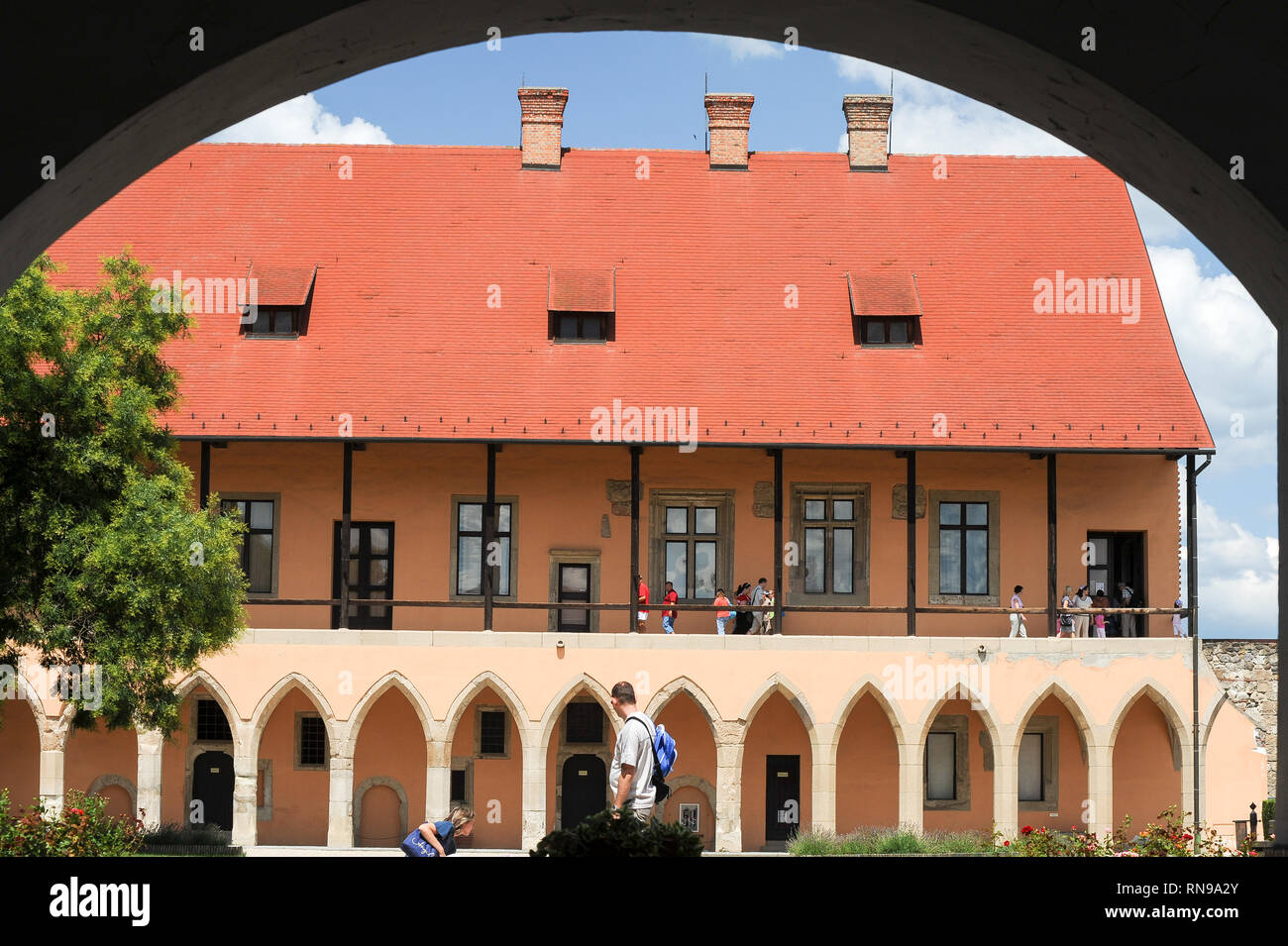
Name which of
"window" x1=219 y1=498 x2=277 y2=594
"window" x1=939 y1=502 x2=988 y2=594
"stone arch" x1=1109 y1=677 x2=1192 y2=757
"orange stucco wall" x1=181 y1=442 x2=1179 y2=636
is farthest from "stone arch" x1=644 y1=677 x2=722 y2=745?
"window" x1=219 y1=498 x2=277 y2=594

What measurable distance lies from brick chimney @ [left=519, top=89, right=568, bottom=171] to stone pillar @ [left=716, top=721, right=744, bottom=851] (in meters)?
11.0

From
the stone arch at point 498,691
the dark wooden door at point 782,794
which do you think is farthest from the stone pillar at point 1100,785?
the stone arch at point 498,691

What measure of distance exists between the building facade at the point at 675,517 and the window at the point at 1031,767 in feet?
0.18

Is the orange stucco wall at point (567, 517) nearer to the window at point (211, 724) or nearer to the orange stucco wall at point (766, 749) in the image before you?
the orange stucco wall at point (766, 749)

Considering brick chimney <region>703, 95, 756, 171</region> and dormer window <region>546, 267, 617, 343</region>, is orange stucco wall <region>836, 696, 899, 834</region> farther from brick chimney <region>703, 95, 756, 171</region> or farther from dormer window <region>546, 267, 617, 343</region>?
brick chimney <region>703, 95, 756, 171</region>

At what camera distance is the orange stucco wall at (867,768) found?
81.7 feet

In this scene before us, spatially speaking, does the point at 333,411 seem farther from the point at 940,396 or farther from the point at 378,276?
the point at 940,396

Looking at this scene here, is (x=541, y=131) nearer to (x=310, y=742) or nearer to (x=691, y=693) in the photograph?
(x=691, y=693)

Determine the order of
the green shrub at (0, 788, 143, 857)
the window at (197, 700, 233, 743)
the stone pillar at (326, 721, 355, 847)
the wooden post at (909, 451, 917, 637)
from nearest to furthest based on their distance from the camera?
the green shrub at (0, 788, 143, 857), the stone pillar at (326, 721, 355, 847), the wooden post at (909, 451, 917, 637), the window at (197, 700, 233, 743)

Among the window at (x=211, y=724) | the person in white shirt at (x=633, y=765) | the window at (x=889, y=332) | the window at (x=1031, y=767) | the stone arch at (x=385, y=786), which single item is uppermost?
the window at (x=889, y=332)

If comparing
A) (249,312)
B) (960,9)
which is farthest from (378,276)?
(960,9)

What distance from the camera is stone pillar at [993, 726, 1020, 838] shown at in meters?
23.4
